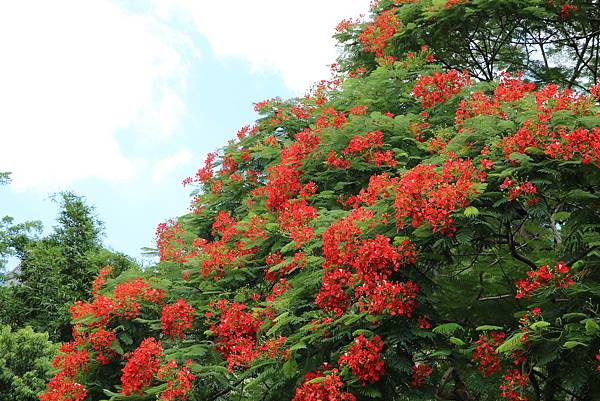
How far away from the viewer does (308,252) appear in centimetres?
730

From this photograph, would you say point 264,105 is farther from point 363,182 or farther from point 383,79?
point 363,182

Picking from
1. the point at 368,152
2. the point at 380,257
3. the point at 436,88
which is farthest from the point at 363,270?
the point at 436,88

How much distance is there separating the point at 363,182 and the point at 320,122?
1.35 meters

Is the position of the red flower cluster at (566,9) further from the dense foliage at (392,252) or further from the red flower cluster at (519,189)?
the red flower cluster at (519,189)

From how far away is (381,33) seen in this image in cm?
1121

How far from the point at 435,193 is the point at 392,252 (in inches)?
28.7

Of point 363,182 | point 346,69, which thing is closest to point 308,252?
point 363,182

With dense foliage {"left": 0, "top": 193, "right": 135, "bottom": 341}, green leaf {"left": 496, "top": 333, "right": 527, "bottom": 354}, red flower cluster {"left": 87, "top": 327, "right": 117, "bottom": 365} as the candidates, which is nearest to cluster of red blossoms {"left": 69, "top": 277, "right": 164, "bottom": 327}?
red flower cluster {"left": 87, "top": 327, "right": 117, "bottom": 365}

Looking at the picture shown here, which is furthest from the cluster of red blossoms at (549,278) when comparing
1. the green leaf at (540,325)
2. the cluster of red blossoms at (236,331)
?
the cluster of red blossoms at (236,331)

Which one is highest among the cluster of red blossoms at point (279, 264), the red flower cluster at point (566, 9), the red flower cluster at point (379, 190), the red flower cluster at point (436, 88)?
the red flower cluster at point (566, 9)

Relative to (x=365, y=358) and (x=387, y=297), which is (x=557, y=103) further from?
(x=365, y=358)

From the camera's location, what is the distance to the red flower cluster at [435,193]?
19.0 feet

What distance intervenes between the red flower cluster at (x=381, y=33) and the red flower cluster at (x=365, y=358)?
22.0 feet

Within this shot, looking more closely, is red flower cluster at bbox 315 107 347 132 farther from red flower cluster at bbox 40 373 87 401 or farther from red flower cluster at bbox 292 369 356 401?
red flower cluster at bbox 40 373 87 401
